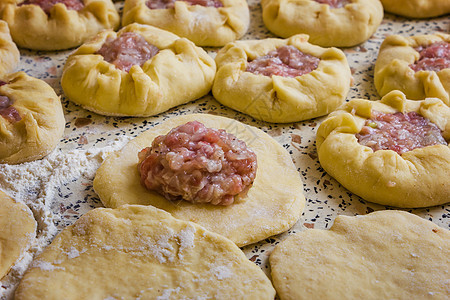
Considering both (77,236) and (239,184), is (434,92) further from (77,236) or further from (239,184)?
(77,236)

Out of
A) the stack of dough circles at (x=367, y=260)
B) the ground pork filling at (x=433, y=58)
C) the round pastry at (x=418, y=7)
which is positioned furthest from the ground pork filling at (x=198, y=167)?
the round pastry at (x=418, y=7)

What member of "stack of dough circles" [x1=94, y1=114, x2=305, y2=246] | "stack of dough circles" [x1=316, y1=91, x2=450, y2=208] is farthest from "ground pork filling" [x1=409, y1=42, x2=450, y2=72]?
"stack of dough circles" [x1=94, y1=114, x2=305, y2=246]

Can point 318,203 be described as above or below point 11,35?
below

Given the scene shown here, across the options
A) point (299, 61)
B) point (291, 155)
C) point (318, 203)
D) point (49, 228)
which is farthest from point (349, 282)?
point (299, 61)

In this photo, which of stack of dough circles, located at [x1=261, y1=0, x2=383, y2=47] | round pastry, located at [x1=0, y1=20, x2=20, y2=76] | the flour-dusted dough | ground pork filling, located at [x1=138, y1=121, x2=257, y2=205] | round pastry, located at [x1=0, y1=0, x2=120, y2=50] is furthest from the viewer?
stack of dough circles, located at [x1=261, y1=0, x2=383, y2=47]

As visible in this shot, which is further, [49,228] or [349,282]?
[49,228]

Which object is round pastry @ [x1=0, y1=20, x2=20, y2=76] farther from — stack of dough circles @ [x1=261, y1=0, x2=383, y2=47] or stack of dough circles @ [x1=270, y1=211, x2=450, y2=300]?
stack of dough circles @ [x1=270, y1=211, x2=450, y2=300]

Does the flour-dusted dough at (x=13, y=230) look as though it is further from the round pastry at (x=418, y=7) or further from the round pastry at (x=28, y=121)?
the round pastry at (x=418, y=7)
